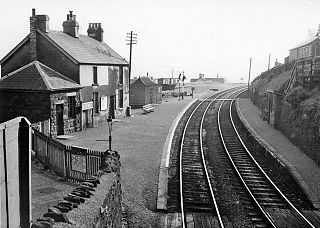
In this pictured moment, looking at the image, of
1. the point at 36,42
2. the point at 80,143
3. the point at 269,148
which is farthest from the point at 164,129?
the point at 36,42

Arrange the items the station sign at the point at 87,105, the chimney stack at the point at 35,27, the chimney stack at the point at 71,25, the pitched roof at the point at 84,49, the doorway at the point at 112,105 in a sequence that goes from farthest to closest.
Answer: the doorway at the point at 112,105, the chimney stack at the point at 71,25, the station sign at the point at 87,105, the pitched roof at the point at 84,49, the chimney stack at the point at 35,27

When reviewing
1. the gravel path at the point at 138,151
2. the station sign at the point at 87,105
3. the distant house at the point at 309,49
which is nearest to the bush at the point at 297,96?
the gravel path at the point at 138,151

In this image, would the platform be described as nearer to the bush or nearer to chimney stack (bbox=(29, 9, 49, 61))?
the bush

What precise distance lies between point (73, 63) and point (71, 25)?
650 centimetres

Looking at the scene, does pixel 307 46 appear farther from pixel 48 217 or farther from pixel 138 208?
pixel 48 217

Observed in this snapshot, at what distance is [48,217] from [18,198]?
6.02 feet

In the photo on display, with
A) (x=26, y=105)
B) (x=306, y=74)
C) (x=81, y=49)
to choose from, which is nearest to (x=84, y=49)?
(x=81, y=49)

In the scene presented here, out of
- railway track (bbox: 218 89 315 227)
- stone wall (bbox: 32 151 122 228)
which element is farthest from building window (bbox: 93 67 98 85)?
stone wall (bbox: 32 151 122 228)

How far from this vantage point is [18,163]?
4.13 m

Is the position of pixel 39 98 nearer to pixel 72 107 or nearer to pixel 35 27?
pixel 72 107

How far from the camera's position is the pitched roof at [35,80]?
→ 24.4m

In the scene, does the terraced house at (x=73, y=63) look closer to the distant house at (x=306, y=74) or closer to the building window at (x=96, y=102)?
the building window at (x=96, y=102)

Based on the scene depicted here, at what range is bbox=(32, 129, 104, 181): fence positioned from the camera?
1471 centimetres

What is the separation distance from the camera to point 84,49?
1230 inches
